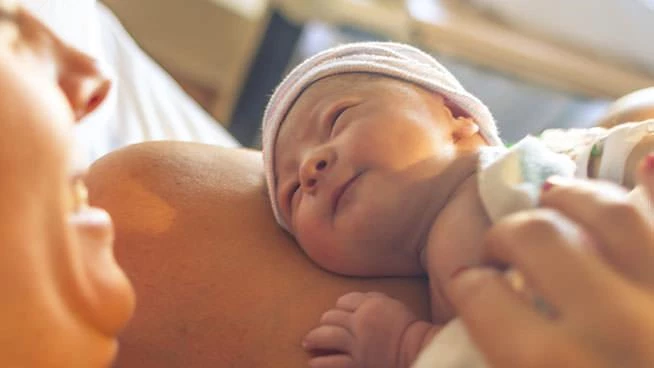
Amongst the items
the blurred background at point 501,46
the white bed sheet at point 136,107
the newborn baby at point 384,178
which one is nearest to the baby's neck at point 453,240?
the newborn baby at point 384,178

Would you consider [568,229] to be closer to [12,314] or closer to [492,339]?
[492,339]

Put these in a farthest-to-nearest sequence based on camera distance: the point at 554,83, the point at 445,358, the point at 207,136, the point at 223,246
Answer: the point at 554,83 → the point at 207,136 → the point at 223,246 → the point at 445,358

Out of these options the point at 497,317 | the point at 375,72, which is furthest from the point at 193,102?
the point at 497,317

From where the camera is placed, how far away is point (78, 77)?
1.60ft

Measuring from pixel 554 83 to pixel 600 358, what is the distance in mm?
1484

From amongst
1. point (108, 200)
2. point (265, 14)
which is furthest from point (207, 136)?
point (265, 14)

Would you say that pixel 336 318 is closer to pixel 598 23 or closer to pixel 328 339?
pixel 328 339

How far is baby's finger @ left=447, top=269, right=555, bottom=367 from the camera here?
0.40 m

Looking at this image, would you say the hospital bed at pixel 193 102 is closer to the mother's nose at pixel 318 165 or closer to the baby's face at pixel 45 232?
the mother's nose at pixel 318 165

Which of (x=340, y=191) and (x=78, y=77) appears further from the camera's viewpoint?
(x=340, y=191)

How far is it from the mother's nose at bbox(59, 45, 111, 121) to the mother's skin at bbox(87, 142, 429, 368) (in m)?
0.22

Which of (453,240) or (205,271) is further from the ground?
(453,240)

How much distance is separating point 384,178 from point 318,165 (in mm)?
64

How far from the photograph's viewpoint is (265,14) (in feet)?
5.99
